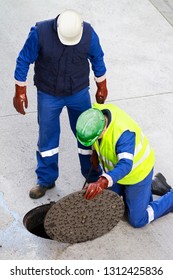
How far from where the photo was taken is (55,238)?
4.58m

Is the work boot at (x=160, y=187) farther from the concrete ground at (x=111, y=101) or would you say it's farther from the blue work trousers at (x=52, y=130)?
the blue work trousers at (x=52, y=130)

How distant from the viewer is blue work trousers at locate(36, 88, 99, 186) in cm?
487

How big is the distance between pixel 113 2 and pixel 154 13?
61 cm

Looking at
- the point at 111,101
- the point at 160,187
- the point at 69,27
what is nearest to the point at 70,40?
the point at 69,27

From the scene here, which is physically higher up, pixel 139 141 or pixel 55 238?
pixel 139 141

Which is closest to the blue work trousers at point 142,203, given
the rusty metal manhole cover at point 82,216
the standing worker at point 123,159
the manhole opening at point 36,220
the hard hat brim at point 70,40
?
the standing worker at point 123,159

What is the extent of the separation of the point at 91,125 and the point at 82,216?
2.45ft

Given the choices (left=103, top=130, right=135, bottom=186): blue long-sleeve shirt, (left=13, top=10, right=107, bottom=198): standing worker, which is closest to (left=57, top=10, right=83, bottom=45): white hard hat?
(left=13, top=10, right=107, bottom=198): standing worker

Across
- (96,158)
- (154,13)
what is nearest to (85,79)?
(96,158)

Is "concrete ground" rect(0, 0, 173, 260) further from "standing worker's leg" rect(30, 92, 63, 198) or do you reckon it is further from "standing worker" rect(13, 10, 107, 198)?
"standing worker" rect(13, 10, 107, 198)

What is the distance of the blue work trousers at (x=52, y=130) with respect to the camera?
487 cm

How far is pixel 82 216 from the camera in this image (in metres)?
4.45

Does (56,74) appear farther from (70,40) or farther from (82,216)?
(82,216)

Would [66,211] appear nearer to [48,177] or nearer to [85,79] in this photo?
[48,177]
